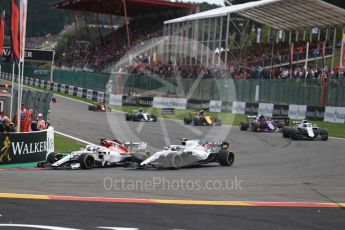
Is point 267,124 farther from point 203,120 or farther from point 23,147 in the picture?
point 23,147

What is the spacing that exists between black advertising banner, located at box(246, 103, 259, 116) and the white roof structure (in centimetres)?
739

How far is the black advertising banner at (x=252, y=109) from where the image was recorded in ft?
132

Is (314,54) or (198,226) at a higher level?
(314,54)

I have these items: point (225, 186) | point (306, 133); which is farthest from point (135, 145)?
point (306, 133)

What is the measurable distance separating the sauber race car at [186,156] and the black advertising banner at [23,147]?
10.1 feet

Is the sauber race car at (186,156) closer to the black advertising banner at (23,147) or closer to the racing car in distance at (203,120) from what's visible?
the black advertising banner at (23,147)

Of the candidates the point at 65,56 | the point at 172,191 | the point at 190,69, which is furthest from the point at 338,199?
the point at 65,56

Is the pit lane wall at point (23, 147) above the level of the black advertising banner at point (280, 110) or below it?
below

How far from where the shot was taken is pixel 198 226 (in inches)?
327

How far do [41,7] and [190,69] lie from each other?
83123mm

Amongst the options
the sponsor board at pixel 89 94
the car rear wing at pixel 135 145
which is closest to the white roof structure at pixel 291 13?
the sponsor board at pixel 89 94

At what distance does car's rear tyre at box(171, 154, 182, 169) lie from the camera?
16.1 metres

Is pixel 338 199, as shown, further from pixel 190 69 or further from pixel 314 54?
pixel 190 69

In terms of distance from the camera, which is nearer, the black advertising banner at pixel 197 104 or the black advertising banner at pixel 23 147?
the black advertising banner at pixel 23 147
